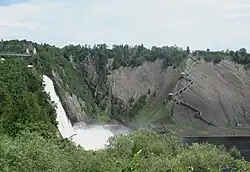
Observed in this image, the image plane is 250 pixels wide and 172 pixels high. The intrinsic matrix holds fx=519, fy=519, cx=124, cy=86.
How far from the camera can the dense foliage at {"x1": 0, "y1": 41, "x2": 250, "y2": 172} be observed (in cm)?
2731

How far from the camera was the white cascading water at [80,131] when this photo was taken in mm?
72506

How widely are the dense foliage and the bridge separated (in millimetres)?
29586

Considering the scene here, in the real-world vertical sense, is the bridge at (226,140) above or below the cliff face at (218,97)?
below

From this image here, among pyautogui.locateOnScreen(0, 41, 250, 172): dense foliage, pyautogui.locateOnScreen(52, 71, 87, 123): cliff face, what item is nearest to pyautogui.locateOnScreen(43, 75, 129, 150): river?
pyautogui.locateOnScreen(52, 71, 87, 123): cliff face

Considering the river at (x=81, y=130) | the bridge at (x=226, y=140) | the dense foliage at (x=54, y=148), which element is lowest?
the bridge at (x=226, y=140)

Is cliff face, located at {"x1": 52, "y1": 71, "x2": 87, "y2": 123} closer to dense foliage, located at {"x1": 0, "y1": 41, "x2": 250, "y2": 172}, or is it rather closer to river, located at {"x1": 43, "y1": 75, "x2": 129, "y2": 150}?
river, located at {"x1": 43, "y1": 75, "x2": 129, "y2": 150}

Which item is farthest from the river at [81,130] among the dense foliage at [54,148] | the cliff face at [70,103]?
the dense foliage at [54,148]

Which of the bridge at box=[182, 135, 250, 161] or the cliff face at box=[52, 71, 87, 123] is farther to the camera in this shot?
the bridge at box=[182, 135, 250, 161]

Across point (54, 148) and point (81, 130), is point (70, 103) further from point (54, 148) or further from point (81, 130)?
point (54, 148)

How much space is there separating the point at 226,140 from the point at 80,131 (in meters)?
34.6

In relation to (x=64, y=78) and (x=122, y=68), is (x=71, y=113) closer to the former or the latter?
(x=64, y=78)

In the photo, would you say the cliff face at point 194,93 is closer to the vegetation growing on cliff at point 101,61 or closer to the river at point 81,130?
the vegetation growing on cliff at point 101,61

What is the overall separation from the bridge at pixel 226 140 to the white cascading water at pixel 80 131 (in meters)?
16.8

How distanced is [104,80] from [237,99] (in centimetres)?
3375
